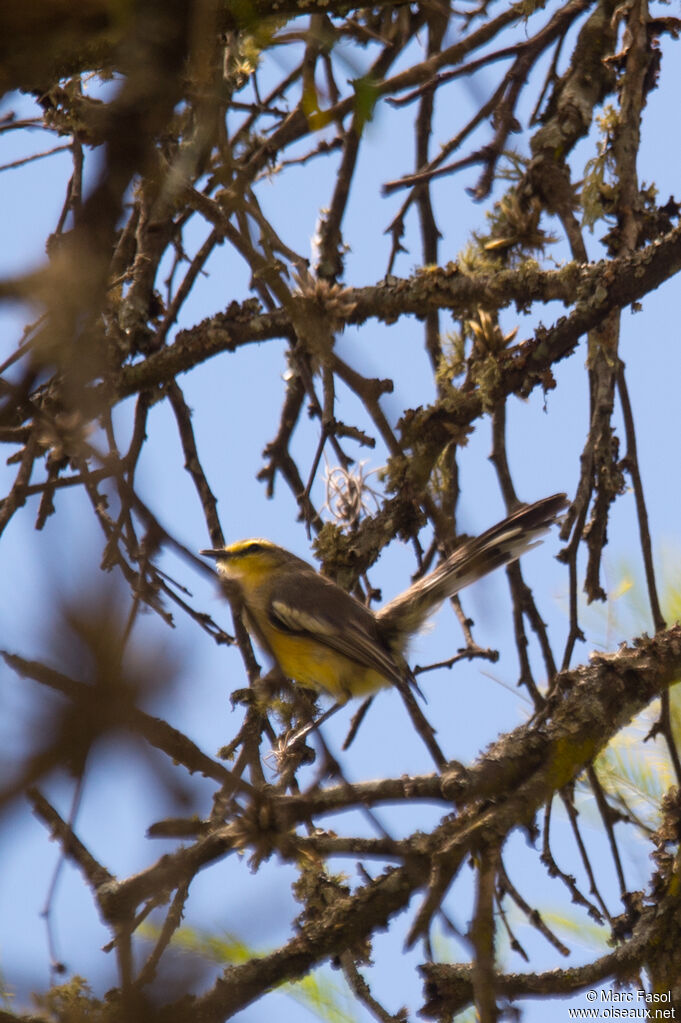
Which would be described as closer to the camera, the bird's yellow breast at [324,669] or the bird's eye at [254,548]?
the bird's yellow breast at [324,669]

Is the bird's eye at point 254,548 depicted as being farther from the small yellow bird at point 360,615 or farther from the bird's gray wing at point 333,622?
the bird's gray wing at point 333,622

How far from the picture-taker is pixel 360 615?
201 inches

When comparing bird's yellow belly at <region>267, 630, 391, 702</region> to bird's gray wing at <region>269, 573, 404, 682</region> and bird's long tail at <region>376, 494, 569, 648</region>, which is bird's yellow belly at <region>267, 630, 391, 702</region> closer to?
bird's gray wing at <region>269, 573, 404, 682</region>

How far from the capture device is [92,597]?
33.0 inches

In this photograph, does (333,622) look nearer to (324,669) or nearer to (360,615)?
(360,615)

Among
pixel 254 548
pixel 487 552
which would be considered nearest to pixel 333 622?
pixel 487 552

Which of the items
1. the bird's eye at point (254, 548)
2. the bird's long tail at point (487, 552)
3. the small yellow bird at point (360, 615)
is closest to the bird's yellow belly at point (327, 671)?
the small yellow bird at point (360, 615)

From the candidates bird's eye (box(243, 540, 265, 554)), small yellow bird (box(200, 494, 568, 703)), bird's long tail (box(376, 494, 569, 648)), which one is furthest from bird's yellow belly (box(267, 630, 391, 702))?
bird's eye (box(243, 540, 265, 554))

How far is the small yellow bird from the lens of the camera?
472cm

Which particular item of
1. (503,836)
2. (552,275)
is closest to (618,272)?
(552,275)

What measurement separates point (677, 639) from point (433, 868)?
146cm

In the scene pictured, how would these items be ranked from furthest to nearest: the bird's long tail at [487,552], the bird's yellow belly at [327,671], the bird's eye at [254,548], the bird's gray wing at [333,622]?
the bird's eye at [254,548], the bird's yellow belly at [327,671], the bird's gray wing at [333,622], the bird's long tail at [487,552]

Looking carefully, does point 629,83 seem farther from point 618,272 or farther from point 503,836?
point 503,836

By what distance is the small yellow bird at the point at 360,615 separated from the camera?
4.72m
